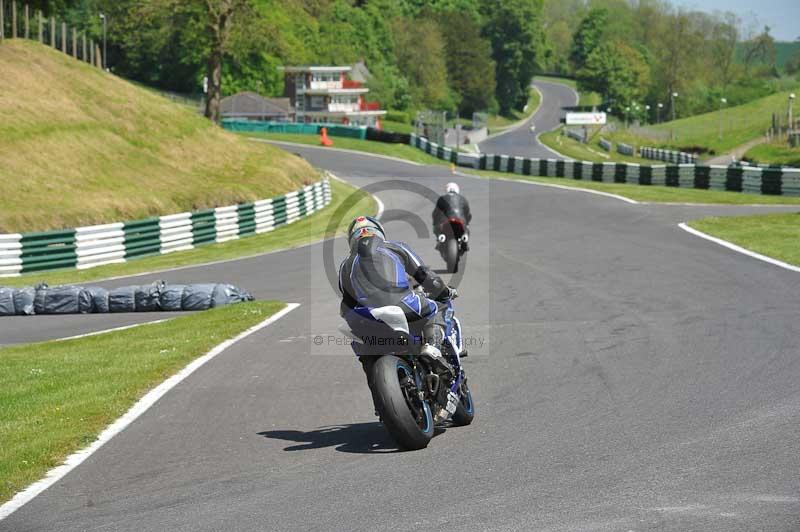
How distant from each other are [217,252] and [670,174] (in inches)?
932

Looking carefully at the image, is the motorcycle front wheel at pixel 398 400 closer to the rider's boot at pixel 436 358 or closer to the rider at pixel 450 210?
the rider's boot at pixel 436 358

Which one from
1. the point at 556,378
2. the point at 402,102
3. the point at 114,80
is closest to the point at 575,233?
the point at 556,378

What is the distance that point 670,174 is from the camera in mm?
47594

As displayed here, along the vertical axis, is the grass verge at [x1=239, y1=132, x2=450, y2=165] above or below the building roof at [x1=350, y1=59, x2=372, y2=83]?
below

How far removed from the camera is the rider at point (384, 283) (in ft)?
29.9

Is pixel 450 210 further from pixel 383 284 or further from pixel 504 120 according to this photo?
pixel 504 120

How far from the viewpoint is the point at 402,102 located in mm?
159875

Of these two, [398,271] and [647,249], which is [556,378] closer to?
[398,271]

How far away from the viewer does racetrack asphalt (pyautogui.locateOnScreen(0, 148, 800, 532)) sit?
23.1 ft

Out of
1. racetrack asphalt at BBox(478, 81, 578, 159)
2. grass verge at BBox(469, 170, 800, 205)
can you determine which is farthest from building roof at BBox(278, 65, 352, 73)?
grass verge at BBox(469, 170, 800, 205)

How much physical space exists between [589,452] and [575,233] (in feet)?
69.0

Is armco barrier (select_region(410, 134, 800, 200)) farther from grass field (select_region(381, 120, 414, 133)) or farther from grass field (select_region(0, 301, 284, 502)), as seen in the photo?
grass field (select_region(381, 120, 414, 133))

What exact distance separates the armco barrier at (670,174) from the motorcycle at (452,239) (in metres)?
12.9

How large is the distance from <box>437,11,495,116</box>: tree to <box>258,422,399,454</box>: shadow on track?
168299 mm
